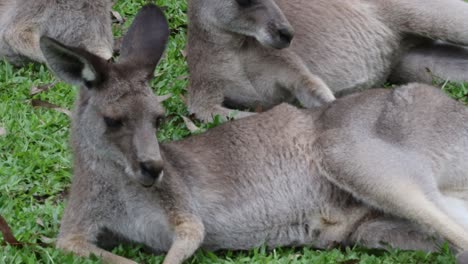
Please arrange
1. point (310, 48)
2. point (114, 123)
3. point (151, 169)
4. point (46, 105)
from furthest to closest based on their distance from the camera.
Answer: point (310, 48), point (46, 105), point (114, 123), point (151, 169)

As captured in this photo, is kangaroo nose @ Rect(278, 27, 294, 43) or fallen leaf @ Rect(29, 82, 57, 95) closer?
kangaroo nose @ Rect(278, 27, 294, 43)

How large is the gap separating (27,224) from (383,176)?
201 centimetres

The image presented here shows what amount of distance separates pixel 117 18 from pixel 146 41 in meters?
3.63

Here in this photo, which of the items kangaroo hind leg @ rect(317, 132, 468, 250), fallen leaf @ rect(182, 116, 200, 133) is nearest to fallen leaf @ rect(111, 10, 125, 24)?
fallen leaf @ rect(182, 116, 200, 133)

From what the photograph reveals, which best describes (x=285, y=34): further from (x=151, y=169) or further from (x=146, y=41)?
(x=151, y=169)

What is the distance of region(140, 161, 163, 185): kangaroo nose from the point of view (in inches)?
193

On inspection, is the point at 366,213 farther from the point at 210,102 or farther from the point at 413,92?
the point at 210,102

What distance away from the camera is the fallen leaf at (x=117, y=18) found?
29.7 feet

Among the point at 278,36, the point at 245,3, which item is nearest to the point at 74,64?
the point at 278,36

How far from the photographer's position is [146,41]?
5.52 meters

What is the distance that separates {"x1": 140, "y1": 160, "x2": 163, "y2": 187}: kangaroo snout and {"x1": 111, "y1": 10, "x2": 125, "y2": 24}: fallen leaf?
431 cm

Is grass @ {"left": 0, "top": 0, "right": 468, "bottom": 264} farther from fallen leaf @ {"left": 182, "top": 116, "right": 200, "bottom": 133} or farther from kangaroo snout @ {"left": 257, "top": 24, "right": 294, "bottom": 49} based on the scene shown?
kangaroo snout @ {"left": 257, "top": 24, "right": 294, "bottom": 49}

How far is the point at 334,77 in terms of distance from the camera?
756 centimetres

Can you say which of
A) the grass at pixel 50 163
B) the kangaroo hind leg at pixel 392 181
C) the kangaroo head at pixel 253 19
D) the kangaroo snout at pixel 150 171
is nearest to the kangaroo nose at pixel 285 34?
the kangaroo head at pixel 253 19
